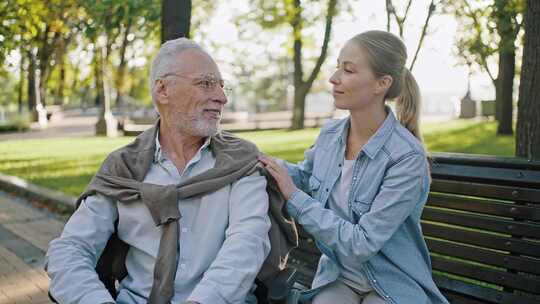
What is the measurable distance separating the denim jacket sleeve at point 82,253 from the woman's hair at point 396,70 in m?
1.29

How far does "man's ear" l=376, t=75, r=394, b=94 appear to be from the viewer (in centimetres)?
268

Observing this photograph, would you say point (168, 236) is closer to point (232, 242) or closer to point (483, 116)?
point (232, 242)

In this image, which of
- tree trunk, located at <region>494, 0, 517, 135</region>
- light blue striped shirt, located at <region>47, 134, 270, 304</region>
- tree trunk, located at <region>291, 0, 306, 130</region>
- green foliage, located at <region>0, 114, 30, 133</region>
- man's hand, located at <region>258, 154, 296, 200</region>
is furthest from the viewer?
green foliage, located at <region>0, 114, 30, 133</region>

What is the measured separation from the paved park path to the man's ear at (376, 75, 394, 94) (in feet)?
10.3

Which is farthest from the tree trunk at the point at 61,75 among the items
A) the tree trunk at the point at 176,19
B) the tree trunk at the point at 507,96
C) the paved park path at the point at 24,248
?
the tree trunk at the point at 176,19

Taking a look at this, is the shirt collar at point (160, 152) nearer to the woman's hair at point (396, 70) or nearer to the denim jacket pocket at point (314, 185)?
the denim jacket pocket at point (314, 185)

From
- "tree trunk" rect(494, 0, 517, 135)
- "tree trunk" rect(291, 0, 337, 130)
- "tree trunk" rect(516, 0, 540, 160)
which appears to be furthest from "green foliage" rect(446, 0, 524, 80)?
"tree trunk" rect(516, 0, 540, 160)

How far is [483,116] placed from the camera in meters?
29.7

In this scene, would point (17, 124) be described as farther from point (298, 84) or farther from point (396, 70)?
point (396, 70)

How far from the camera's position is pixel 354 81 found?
8.74 ft

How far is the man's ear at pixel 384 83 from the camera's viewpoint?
105 inches

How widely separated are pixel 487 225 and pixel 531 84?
7.63 ft

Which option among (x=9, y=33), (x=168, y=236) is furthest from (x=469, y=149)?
(x=168, y=236)

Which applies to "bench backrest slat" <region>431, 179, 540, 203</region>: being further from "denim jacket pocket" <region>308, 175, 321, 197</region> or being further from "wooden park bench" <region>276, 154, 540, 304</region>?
"denim jacket pocket" <region>308, 175, 321, 197</region>
